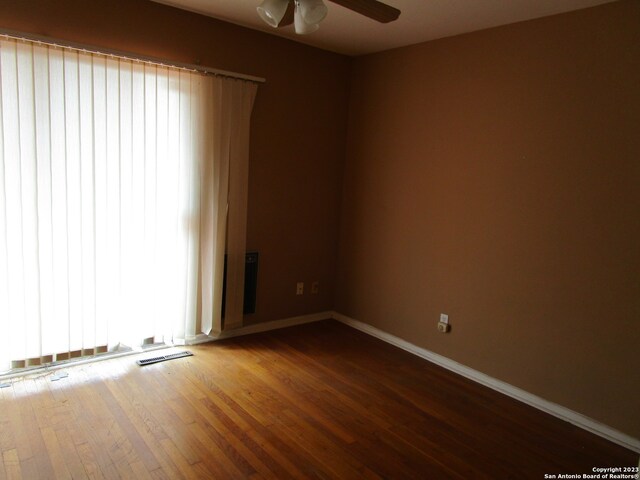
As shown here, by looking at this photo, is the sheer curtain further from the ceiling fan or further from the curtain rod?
the ceiling fan

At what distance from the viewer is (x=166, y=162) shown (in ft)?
11.0

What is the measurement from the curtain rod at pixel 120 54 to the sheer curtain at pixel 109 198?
4cm

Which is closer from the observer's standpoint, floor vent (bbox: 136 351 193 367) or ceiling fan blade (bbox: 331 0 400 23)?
ceiling fan blade (bbox: 331 0 400 23)

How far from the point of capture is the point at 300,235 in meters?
4.24

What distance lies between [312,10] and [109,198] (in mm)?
1968

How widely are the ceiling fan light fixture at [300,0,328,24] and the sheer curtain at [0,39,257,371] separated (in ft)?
5.53

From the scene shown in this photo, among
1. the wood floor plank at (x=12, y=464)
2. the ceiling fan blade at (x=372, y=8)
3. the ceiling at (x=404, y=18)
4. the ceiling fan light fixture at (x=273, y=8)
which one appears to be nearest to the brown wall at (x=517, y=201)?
the ceiling at (x=404, y=18)

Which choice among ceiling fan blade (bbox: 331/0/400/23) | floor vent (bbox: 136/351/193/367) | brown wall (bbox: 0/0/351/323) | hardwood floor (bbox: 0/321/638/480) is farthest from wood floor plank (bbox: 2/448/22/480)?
ceiling fan blade (bbox: 331/0/400/23)

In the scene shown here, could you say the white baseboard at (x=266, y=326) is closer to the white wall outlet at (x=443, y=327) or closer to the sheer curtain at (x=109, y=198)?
the sheer curtain at (x=109, y=198)

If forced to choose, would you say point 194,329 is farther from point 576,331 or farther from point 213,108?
point 576,331

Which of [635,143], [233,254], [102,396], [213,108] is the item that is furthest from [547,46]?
[102,396]

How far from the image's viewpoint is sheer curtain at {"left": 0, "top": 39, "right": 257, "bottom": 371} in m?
2.82

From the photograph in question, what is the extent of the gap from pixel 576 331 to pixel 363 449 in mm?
1494

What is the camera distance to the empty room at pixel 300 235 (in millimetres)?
2584
